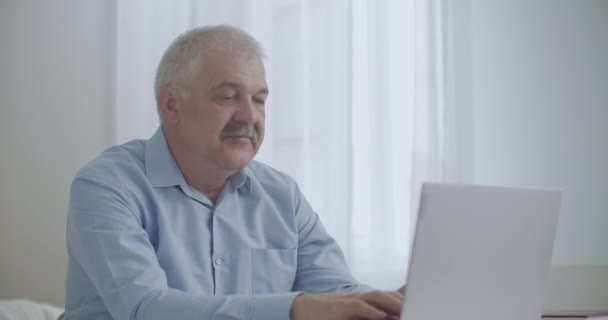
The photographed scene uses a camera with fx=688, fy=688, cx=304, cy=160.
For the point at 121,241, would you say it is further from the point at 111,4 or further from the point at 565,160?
the point at 565,160

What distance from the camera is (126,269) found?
3.62 feet

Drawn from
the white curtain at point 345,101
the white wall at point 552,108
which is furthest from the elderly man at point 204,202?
the white wall at point 552,108

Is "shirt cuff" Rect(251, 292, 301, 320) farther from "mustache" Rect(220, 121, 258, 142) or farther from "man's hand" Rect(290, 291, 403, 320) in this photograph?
"mustache" Rect(220, 121, 258, 142)

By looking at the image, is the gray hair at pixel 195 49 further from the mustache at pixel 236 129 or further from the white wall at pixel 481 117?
the white wall at pixel 481 117

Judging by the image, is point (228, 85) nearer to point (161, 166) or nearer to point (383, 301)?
point (161, 166)

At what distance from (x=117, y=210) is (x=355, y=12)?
5.33ft

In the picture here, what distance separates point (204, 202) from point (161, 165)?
12 cm

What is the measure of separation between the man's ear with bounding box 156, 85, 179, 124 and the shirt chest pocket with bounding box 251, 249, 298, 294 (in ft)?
1.12

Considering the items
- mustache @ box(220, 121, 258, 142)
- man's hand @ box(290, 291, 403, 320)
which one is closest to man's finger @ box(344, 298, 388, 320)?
man's hand @ box(290, 291, 403, 320)

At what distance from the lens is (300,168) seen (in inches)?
100

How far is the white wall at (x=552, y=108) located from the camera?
8.51 feet

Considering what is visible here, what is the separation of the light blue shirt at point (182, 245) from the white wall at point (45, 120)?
117 cm

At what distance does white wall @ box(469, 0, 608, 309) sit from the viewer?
2594 mm

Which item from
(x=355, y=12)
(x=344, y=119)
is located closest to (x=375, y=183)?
(x=344, y=119)
